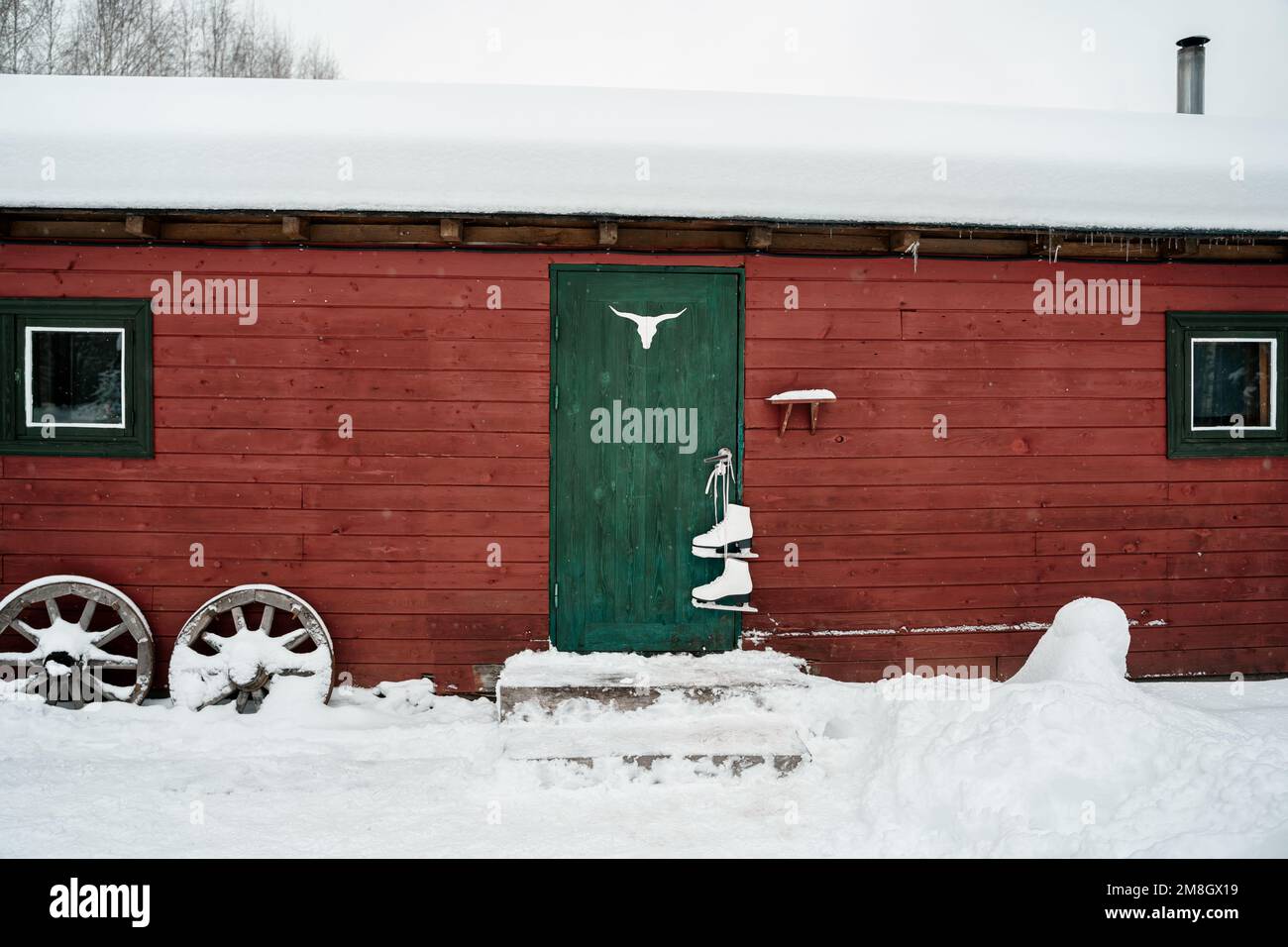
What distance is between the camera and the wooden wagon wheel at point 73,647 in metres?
5.18

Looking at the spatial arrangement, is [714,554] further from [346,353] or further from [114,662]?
[114,662]

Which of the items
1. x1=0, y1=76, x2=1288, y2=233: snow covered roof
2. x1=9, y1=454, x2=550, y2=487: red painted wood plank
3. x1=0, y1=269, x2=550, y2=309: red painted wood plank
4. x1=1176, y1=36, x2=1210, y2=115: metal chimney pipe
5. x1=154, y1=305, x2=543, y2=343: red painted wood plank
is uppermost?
x1=1176, y1=36, x2=1210, y2=115: metal chimney pipe

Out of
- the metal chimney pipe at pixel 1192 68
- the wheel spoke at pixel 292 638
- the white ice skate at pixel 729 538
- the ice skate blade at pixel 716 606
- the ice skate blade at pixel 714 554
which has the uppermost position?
the metal chimney pipe at pixel 1192 68

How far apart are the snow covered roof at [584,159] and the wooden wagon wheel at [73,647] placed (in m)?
2.31

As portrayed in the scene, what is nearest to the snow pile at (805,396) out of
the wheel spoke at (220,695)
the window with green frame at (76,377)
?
the wheel spoke at (220,695)

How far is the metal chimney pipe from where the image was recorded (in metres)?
7.33

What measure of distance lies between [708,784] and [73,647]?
3.91 m

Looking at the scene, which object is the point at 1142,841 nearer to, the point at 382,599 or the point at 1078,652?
the point at 1078,652

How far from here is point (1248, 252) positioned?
5.85 m

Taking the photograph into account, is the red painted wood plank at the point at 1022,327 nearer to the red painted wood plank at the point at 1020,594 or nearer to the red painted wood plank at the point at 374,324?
the red painted wood plank at the point at 1020,594

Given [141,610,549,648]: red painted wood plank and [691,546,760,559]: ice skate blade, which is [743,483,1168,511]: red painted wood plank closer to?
[691,546,760,559]: ice skate blade

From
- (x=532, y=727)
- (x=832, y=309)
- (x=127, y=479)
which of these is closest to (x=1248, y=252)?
(x=832, y=309)

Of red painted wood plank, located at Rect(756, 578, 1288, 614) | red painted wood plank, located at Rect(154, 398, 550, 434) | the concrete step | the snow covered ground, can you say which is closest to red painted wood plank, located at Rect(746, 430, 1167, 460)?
red painted wood plank, located at Rect(756, 578, 1288, 614)

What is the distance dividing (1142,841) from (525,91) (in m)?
5.45
